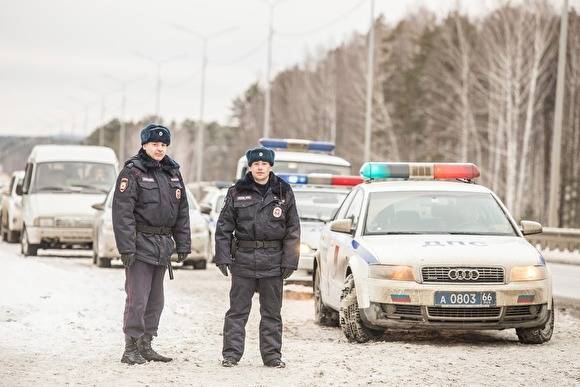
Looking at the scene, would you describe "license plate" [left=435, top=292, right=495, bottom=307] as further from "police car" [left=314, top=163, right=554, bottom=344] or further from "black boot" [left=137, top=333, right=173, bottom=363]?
"black boot" [left=137, top=333, right=173, bottom=363]

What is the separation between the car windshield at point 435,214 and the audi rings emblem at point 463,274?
3.39 feet

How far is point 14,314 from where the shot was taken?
493 inches

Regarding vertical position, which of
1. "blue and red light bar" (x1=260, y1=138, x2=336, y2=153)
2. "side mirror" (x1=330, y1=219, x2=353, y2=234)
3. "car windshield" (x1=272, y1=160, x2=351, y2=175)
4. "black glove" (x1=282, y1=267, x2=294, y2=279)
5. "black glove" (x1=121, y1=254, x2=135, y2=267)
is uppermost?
"blue and red light bar" (x1=260, y1=138, x2=336, y2=153)

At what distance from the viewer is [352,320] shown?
1162 centimetres

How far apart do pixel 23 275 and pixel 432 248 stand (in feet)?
22.0

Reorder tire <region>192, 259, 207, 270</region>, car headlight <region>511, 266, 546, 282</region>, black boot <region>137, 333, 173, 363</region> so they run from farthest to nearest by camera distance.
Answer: tire <region>192, 259, 207, 270</region> → car headlight <region>511, 266, 546, 282</region> → black boot <region>137, 333, 173, 363</region>

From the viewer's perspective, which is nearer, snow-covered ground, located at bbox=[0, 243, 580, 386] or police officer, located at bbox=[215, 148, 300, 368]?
snow-covered ground, located at bbox=[0, 243, 580, 386]

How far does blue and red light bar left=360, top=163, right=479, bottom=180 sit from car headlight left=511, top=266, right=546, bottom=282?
191 centimetres

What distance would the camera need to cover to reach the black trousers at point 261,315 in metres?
9.69

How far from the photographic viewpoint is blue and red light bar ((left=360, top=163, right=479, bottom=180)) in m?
13.2

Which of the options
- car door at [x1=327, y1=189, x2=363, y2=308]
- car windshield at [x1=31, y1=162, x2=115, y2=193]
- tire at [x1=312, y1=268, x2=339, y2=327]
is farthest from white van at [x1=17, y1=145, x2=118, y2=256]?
car door at [x1=327, y1=189, x2=363, y2=308]

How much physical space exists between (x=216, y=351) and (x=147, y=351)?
1.05 m

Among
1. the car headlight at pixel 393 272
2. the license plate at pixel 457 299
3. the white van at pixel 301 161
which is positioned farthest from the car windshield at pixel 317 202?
the license plate at pixel 457 299

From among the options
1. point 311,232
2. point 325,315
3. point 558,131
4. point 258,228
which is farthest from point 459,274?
point 558,131
